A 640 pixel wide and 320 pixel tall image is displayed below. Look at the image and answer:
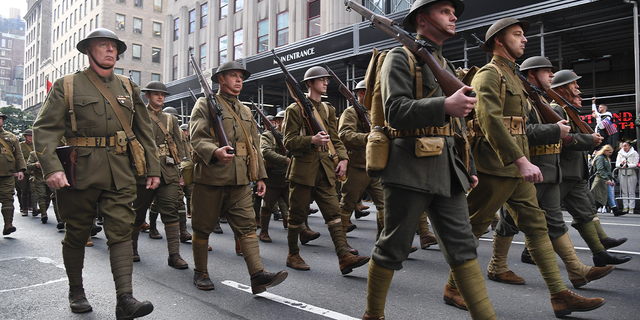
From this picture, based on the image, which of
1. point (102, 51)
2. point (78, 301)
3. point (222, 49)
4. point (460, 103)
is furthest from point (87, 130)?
point (222, 49)

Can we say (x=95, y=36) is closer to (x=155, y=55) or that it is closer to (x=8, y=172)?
(x=8, y=172)

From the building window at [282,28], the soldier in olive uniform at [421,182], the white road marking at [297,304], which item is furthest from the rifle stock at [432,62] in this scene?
the building window at [282,28]

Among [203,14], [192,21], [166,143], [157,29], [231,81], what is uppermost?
[157,29]

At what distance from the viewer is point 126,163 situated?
386 cm

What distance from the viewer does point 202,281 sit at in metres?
4.49

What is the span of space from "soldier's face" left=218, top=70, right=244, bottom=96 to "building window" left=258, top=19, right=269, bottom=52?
2042 cm

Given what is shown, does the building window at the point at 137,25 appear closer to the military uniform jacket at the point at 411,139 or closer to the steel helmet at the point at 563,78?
the steel helmet at the point at 563,78

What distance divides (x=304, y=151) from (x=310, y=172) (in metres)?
0.27

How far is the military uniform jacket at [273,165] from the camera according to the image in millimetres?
7259

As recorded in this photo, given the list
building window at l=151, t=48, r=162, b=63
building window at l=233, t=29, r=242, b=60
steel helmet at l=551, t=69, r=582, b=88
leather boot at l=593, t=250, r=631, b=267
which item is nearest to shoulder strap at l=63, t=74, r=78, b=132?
steel helmet at l=551, t=69, r=582, b=88

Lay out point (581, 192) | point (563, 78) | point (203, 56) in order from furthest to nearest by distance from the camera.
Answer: point (203, 56), point (563, 78), point (581, 192)

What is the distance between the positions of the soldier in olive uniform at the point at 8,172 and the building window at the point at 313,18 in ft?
50.2

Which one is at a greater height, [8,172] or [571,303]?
[8,172]

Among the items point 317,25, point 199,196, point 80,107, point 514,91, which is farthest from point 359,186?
→ point 317,25
